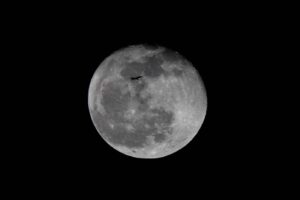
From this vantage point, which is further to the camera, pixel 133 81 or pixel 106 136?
pixel 106 136

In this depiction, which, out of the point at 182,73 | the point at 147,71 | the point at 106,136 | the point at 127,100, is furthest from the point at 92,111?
the point at 182,73

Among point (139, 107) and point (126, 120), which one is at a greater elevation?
point (139, 107)

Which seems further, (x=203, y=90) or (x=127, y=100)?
(x=203, y=90)

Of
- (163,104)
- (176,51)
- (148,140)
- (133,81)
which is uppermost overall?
(176,51)

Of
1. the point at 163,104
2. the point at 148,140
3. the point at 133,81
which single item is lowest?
the point at 148,140

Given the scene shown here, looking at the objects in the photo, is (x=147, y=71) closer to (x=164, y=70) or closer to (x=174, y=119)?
(x=164, y=70)

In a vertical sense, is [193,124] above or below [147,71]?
below

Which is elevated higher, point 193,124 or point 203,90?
point 203,90

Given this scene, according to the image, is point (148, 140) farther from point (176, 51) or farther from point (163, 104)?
point (176, 51)

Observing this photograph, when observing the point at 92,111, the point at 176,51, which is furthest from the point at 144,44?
the point at 92,111
